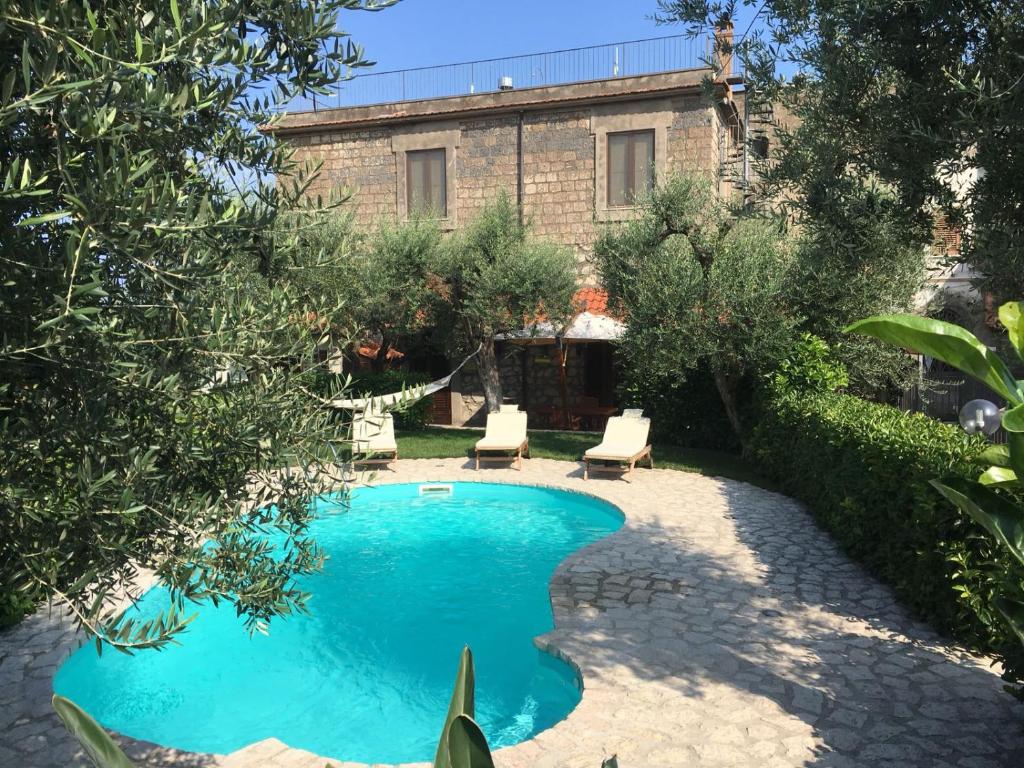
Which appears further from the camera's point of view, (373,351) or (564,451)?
(373,351)

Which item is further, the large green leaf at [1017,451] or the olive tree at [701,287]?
the olive tree at [701,287]

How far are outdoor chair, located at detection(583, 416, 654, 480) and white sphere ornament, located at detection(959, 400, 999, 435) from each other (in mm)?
7611

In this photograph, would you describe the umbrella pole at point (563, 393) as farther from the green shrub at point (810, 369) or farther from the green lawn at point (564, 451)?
the green shrub at point (810, 369)

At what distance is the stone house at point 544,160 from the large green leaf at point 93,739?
50.3 feet

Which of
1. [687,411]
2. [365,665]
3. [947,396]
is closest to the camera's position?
[365,665]

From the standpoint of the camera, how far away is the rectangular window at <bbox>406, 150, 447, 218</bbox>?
19.9m

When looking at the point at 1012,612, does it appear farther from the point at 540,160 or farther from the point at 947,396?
the point at 947,396

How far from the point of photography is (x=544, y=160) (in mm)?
19016

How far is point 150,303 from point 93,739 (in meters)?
1.60

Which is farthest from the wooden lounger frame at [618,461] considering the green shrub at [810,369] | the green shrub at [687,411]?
the green shrub at [810,369]

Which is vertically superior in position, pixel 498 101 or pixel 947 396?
pixel 498 101

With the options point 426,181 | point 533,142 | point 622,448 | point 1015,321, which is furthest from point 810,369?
point 426,181

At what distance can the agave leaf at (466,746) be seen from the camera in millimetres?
1127

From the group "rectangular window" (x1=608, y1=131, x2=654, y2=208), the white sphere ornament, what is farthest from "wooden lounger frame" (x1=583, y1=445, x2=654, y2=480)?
the white sphere ornament
